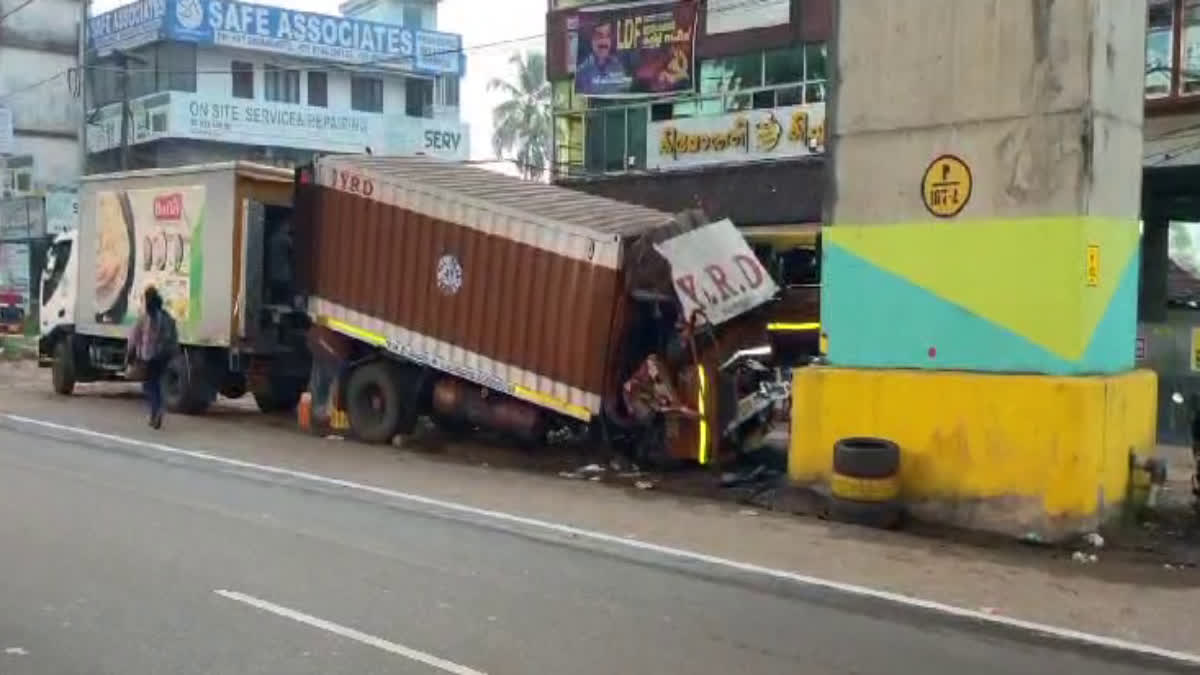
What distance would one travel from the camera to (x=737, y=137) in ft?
79.0

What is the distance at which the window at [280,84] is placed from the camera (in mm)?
42875

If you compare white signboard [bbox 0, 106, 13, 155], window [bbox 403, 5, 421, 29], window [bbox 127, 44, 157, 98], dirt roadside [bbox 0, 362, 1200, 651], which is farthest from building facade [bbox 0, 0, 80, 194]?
dirt roadside [bbox 0, 362, 1200, 651]

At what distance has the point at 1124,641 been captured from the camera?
650 centimetres

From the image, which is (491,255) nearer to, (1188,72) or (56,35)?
(1188,72)

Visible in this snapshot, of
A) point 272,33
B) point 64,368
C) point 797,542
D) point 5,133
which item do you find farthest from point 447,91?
point 797,542

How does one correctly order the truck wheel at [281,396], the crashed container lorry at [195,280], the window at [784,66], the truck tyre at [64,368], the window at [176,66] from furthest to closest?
1. the window at [176,66]
2. the window at [784,66]
3. the truck tyre at [64,368]
4. the truck wheel at [281,396]
5. the crashed container lorry at [195,280]

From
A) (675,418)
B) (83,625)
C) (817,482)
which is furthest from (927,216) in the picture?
(83,625)

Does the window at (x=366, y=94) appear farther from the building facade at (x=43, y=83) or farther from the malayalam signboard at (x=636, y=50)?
the malayalam signboard at (x=636, y=50)

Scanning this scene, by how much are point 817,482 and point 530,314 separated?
3912 mm

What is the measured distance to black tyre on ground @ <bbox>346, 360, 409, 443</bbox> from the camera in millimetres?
14602

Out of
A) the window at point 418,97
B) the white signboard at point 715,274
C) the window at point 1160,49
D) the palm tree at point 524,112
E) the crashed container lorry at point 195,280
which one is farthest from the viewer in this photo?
the palm tree at point 524,112

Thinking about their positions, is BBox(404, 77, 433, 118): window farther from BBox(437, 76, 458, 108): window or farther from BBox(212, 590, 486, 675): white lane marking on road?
BBox(212, 590, 486, 675): white lane marking on road

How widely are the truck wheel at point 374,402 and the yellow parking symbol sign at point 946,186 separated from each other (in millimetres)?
7001

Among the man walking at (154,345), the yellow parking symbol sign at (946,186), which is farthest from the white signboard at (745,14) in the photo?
the yellow parking symbol sign at (946,186)
